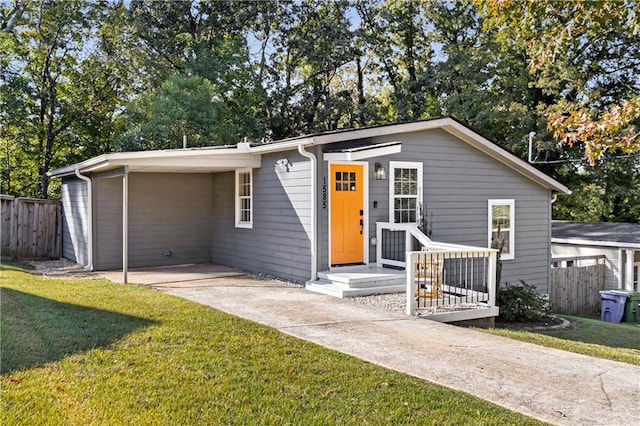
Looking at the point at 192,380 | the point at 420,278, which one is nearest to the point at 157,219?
the point at 420,278

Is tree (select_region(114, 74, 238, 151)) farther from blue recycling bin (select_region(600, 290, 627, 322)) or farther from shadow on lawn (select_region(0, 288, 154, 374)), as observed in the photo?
blue recycling bin (select_region(600, 290, 627, 322))

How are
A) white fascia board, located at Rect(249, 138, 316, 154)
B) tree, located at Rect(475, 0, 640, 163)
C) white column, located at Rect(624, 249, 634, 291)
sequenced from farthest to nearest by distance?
white column, located at Rect(624, 249, 634, 291) → white fascia board, located at Rect(249, 138, 316, 154) → tree, located at Rect(475, 0, 640, 163)

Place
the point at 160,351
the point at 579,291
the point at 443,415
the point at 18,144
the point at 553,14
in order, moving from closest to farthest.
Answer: the point at 443,415, the point at 160,351, the point at 553,14, the point at 579,291, the point at 18,144

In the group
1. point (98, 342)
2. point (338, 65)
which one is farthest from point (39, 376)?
point (338, 65)

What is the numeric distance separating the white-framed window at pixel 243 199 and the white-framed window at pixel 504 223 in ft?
17.7

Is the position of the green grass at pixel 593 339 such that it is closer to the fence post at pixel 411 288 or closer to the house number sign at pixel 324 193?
the fence post at pixel 411 288

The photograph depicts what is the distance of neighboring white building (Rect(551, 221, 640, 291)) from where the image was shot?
46.8 feet

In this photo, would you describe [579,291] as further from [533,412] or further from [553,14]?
[533,412]

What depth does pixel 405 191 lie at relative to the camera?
34.4ft

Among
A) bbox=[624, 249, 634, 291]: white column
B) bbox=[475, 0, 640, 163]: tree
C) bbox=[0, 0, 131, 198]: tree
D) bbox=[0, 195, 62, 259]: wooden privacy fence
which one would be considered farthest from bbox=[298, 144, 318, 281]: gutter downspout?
bbox=[0, 0, 131, 198]: tree

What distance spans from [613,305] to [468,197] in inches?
172

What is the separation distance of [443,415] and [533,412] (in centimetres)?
68

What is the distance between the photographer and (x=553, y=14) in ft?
25.3

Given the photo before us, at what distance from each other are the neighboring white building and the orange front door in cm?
758
